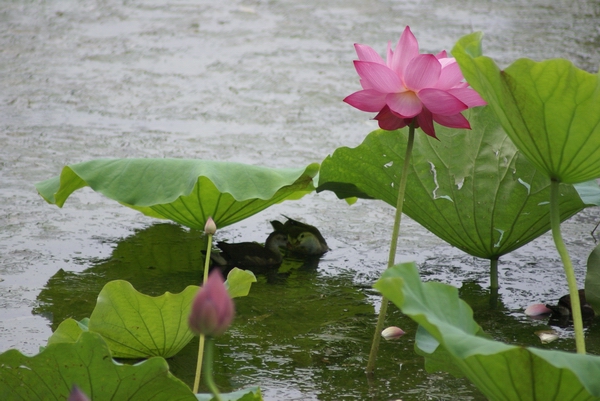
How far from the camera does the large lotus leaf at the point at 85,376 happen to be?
1.02 metres

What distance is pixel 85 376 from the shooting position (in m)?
1.03

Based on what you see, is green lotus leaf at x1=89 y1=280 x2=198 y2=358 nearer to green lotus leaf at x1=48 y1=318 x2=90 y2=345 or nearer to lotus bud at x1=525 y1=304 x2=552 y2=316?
green lotus leaf at x1=48 y1=318 x2=90 y2=345

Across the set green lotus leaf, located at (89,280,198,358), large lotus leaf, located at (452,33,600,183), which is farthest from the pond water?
large lotus leaf, located at (452,33,600,183)

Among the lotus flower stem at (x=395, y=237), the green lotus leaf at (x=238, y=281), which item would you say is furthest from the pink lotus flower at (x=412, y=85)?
the green lotus leaf at (x=238, y=281)

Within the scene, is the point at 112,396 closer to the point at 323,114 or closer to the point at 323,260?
the point at 323,260

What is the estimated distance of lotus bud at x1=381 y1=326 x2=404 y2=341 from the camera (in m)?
1.55

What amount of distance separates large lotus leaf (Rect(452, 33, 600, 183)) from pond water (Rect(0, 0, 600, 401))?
0.43 m

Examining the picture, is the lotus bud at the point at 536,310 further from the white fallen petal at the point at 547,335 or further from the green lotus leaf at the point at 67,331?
the green lotus leaf at the point at 67,331

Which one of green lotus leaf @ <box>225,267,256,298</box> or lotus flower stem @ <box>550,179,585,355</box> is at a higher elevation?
lotus flower stem @ <box>550,179,585,355</box>

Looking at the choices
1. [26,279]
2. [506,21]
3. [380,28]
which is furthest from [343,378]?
[506,21]

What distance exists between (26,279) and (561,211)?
1.13 metres

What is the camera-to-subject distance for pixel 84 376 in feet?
3.39

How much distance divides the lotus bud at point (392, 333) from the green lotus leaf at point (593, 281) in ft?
1.24

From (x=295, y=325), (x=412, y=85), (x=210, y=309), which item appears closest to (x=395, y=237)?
(x=412, y=85)
